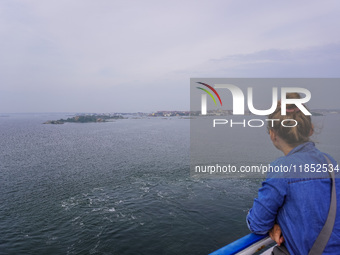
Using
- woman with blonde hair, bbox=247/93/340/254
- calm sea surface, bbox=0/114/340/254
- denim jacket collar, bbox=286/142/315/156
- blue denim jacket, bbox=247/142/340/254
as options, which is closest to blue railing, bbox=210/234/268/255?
woman with blonde hair, bbox=247/93/340/254

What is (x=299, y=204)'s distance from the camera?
196cm

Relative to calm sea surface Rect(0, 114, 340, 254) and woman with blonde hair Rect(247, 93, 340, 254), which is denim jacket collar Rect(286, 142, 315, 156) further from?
calm sea surface Rect(0, 114, 340, 254)

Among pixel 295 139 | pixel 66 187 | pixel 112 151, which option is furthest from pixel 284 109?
pixel 112 151

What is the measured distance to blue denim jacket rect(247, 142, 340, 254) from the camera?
6.23 feet

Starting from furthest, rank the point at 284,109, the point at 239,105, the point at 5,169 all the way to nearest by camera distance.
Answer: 1. the point at 5,169
2. the point at 239,105
3. the point at 284,109

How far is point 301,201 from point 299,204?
0.03 metres

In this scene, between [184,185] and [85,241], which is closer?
[85,241]

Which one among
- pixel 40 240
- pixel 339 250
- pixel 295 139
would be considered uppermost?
pixel 295 139

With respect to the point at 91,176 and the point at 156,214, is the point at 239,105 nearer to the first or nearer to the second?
the point at 156,214

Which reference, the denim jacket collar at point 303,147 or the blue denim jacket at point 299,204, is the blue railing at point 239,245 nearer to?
the blue denim jacket at point 299,204

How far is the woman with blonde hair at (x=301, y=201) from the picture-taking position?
1890mm

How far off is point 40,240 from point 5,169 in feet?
80.0

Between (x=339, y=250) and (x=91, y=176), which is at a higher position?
(x=339, y=250)

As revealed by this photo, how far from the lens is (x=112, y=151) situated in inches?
1924
